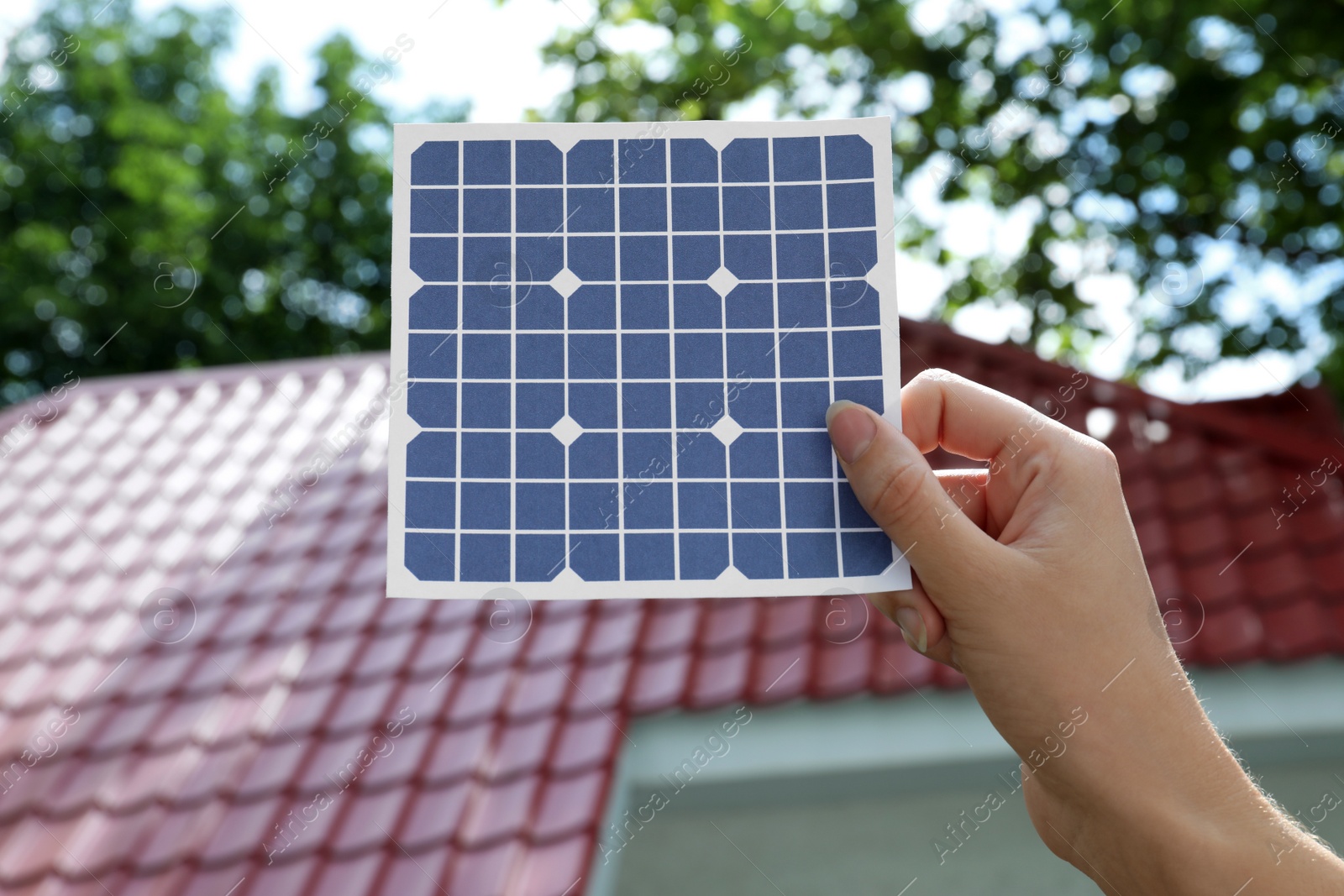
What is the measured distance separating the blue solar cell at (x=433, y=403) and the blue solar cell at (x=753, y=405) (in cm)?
49

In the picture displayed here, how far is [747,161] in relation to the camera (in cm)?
178

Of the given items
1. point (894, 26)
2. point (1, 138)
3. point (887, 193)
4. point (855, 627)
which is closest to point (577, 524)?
point (887, 193)

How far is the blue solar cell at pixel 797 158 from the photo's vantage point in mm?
1762

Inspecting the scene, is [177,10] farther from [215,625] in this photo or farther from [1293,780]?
[1293,780]

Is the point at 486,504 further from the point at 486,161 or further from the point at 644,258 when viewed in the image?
the point at 486,161

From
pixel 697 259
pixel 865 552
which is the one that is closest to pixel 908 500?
pixel 865 552

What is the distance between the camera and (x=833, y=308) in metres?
1.70

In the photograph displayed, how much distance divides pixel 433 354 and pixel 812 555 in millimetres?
762

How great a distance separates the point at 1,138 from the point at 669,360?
77.0 ft

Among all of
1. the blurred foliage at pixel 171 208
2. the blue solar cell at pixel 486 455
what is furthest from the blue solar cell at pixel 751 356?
the blurred foliage at pixel 171 208

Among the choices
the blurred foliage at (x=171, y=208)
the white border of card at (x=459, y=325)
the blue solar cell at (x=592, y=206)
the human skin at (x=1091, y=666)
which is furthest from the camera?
the blurred foliage at (x=171, y=208)

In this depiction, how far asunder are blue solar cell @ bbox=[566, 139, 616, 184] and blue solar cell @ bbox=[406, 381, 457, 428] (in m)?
0.45

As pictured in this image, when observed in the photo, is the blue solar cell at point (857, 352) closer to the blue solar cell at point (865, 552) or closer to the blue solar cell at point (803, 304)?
the blue solar cell at point (803, 304)

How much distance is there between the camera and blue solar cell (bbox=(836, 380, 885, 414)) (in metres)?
1.68
